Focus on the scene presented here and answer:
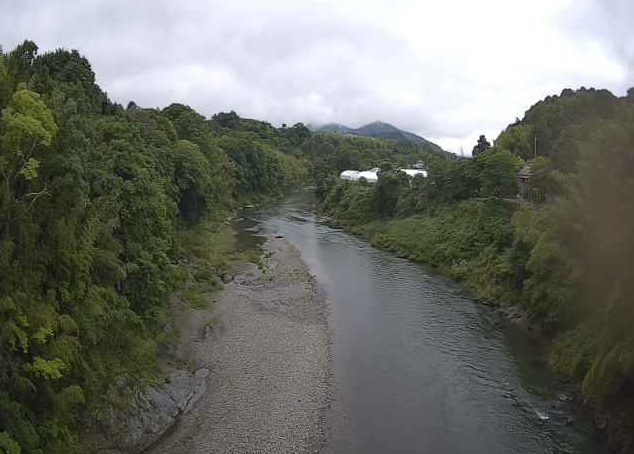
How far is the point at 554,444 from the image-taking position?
19.2m

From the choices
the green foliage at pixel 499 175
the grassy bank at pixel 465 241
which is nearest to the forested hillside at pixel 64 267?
the grassy bank at pixel 465 241

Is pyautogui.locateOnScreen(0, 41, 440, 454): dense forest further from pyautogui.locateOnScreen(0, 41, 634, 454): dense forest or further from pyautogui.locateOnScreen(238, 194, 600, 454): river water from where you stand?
pyautogui.locateOnScreen(238, 194, 600, 454): river water

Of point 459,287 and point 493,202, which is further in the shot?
point 493,202

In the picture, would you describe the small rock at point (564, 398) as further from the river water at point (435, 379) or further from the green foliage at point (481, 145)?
the green foliage at point (481, 145)

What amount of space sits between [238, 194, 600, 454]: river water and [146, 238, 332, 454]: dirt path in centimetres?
98

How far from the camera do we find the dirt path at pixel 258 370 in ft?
64.2

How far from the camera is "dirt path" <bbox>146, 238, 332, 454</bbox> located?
64.2 ft

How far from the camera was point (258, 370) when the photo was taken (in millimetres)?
24781

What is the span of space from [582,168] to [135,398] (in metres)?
18.6

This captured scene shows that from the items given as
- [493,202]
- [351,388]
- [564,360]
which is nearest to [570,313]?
[564,360]

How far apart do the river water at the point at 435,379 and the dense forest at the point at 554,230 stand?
4.61ft

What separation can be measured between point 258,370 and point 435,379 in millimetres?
7723

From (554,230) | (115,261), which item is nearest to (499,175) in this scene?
(554,230)

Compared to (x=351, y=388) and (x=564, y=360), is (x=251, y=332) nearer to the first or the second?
(x=351, y=388)
